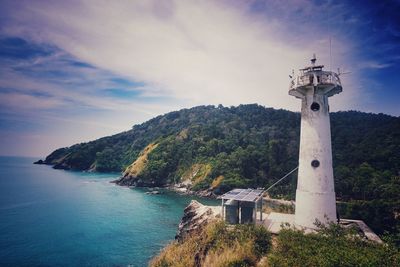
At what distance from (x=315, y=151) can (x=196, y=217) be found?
9.82m

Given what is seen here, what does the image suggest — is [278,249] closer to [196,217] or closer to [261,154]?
[196,217]

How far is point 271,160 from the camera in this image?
2206 inches

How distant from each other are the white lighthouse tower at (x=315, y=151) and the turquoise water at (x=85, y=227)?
1269 centimetres

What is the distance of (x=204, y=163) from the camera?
62.8 metres

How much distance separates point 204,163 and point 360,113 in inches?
2060

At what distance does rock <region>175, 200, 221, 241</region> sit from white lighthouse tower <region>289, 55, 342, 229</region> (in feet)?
18.8

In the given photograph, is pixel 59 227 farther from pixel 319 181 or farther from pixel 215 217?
pixel 319 181

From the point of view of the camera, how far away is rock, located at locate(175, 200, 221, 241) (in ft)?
56.0

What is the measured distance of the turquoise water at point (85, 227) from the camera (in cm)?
2067

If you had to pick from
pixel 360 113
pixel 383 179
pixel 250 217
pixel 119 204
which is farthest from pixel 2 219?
pixel 360 113

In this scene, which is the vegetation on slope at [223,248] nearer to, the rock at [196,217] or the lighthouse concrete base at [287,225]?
the lighthouse concrete base at [287,225]

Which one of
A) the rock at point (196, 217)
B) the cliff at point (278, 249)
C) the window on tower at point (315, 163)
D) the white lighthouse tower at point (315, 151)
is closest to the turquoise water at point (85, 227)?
the rock at point (196, 217)

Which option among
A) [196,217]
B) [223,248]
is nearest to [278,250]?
[223,248]

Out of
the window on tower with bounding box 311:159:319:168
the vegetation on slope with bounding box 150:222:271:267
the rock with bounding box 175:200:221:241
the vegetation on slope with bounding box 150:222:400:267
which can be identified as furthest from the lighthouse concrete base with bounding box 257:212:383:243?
the rock with bounding box 175:200:221:241
